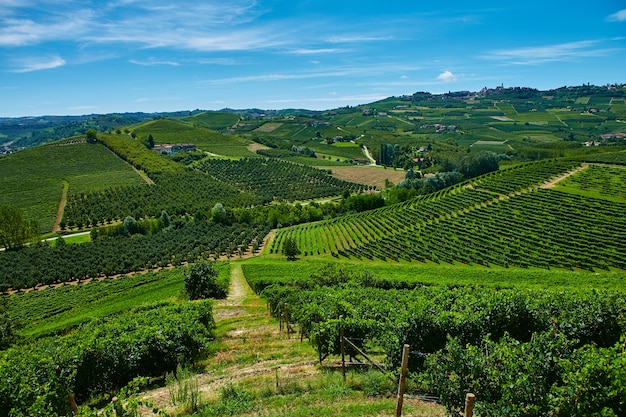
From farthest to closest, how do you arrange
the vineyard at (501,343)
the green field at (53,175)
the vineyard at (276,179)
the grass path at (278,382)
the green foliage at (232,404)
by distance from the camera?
the vineyard at (276,179) → the green field at (53,175) → the green foliage at (232,404) → the grass path at (278,382) → the vineyard at (501,343)

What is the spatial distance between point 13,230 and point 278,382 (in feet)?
336

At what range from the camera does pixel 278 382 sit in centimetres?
1652

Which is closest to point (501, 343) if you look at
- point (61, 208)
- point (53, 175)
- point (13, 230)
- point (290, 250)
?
point (290, 250)

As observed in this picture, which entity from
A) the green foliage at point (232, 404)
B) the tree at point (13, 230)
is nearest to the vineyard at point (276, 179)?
the tree at point (13, 230)

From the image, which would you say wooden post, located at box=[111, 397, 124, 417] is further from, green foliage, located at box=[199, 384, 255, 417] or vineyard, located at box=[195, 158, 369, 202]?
vineyard, located at box=[195, 158, 369, 202]

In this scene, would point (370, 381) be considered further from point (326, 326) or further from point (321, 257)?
point (321, 257)

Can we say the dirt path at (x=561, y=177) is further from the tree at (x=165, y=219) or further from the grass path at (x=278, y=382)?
the tree at (x=165, y=219)

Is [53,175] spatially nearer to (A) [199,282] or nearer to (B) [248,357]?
(A) [199,282]

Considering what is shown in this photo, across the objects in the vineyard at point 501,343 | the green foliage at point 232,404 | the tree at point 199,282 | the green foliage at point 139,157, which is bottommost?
the tree at point 199,282

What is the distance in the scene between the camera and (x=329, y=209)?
118 meters

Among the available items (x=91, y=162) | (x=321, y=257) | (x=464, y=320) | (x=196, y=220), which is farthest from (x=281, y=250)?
(x=91, y=162)

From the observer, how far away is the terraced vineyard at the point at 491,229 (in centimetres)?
6122

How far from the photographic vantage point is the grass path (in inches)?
532

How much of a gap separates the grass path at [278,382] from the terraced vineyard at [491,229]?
46.9 m
